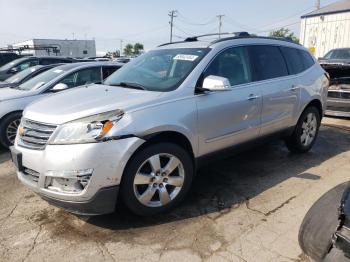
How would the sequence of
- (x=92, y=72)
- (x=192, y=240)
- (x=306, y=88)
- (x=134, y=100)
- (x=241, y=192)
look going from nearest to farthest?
(x=192, y=240) < (x=134, y=100) < (x=241, y=192) < (x=306, y=88) < (x=92, y=72)

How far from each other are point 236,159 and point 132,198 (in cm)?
243

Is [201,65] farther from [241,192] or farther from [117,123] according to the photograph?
[241,192]

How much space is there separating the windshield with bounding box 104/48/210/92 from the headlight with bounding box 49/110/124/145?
0.78m

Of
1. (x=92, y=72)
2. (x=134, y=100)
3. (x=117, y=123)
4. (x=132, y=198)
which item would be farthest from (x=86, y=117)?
(x=92, y=72)

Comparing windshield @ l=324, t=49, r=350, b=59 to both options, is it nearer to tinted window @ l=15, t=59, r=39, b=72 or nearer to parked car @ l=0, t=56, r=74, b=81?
parked car @ l=0, t=56, r=74, b=81

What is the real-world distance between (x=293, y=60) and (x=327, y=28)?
23.0 metres

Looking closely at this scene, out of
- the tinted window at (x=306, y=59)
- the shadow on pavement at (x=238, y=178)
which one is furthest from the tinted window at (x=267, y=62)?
the shadow on pavement at (x=238, y=178)

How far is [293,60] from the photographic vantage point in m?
5.08

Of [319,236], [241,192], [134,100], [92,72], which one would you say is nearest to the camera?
[319,236]

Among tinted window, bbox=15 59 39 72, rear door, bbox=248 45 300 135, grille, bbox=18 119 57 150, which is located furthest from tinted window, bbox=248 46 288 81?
tinted window, bbox=15 59 39 72

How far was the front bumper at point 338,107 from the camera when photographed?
7.62 metres

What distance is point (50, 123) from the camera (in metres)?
3.14

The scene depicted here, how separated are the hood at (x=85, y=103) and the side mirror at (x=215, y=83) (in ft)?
1.67

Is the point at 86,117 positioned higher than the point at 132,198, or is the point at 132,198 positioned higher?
the point at 86,117
